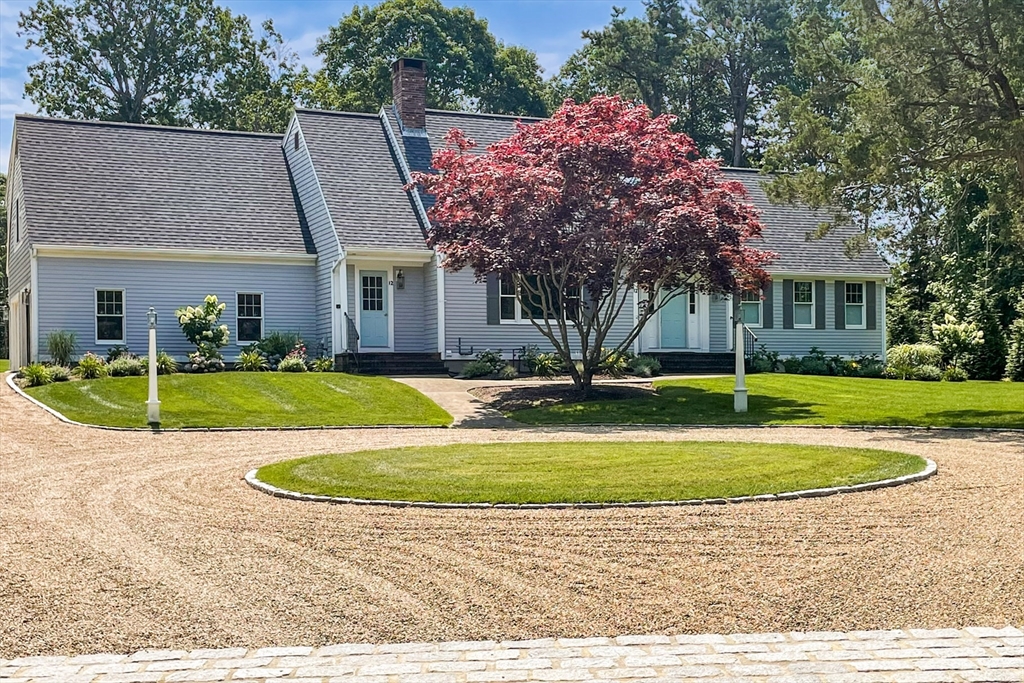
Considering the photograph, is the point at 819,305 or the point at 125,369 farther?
→ the point at 819,305

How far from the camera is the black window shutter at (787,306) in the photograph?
30.5 metres

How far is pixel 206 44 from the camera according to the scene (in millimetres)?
46938

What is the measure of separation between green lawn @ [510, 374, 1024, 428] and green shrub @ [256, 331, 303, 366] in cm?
891

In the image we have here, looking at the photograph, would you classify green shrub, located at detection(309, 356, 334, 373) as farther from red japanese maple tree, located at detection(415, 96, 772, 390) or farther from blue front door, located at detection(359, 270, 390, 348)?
red japanese maple tree, located at detection(415, 96, 772, 390)

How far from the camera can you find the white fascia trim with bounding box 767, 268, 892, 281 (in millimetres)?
30222

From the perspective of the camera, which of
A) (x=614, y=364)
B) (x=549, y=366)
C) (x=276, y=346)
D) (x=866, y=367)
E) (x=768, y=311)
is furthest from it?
(x=768, y=311)

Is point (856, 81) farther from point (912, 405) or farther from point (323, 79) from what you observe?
point (323, 79)

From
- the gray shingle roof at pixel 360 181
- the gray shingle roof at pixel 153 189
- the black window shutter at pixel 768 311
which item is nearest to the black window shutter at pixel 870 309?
the black window shutter at pixel 768 311

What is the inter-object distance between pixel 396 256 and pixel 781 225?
12.0 m

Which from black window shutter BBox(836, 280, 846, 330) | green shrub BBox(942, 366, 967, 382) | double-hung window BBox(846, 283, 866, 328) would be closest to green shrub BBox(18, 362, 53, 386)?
green shrub BBox(942, 366, 967, 382)

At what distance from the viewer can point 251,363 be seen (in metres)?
24.2

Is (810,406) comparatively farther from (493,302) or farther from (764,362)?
(493,302)

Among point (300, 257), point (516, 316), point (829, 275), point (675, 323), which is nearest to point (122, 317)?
point (300, 257)

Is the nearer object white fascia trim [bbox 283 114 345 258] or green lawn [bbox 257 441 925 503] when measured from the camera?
green lawn [bbox 257 441 925 503]
